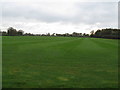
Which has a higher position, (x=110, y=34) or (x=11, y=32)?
(x=11, y=32)

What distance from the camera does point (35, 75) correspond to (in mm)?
6727

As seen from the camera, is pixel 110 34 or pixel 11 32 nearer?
pixel 110 34

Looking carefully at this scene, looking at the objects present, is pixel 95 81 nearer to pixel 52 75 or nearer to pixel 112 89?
pixel 112 89

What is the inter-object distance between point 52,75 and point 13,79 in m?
1.65

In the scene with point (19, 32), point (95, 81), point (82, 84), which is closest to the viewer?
point (82, 84)

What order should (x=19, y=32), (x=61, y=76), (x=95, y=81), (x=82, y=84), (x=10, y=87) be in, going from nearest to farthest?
1. (x=10, y=87)
2. (x=82, y=84)
3. (x=95, y=81)
4. (x=61, y=76)
5. (x=19, y=32)

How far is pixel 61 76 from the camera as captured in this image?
6664mm

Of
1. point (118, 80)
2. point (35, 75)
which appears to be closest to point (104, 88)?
point (118, 80)

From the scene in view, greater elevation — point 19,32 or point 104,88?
point 19,32

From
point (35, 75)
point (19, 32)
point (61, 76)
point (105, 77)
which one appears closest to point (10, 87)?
Answer: point (35, 75)

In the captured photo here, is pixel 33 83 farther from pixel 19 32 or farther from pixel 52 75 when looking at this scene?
pixel 19 32

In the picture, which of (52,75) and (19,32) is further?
(19,32)

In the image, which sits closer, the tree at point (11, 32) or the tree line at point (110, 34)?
the tree line at point (110, 34)

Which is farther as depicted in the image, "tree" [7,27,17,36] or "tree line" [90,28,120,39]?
"tree" [7,27,17,36]
